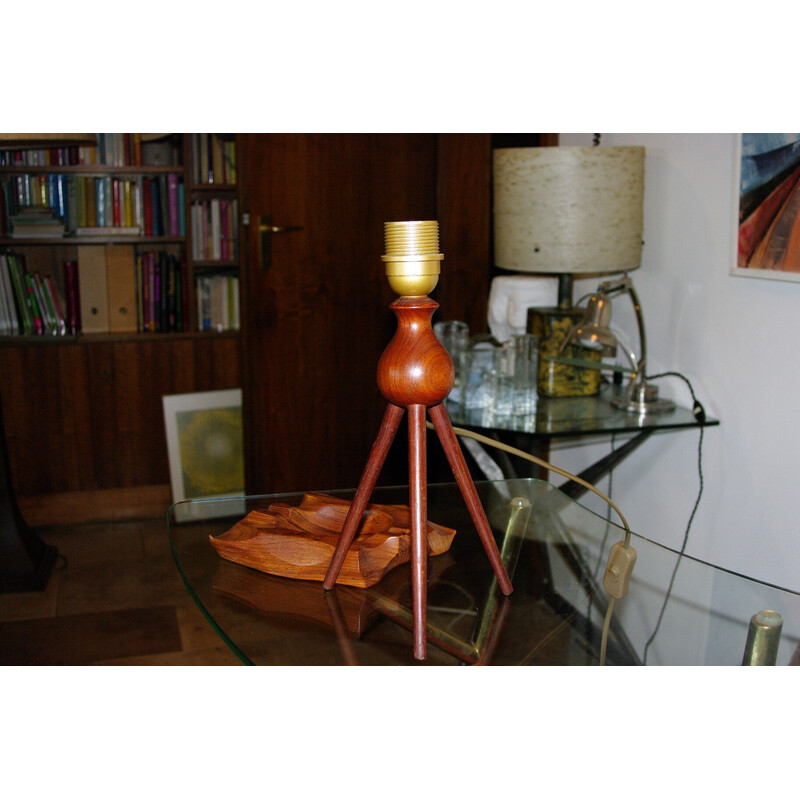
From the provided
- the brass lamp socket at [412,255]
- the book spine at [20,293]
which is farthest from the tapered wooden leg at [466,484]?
the book spine at [20,293]

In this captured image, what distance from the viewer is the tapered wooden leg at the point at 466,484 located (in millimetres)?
994

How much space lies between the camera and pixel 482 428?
6.61 ft

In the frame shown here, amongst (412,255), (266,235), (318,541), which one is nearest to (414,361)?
(412,255)

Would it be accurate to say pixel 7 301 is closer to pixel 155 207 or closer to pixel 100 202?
pixel 100 202

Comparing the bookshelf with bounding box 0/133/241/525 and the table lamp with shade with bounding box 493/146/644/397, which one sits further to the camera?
the bookshelf with bounding box 0/133/241/525

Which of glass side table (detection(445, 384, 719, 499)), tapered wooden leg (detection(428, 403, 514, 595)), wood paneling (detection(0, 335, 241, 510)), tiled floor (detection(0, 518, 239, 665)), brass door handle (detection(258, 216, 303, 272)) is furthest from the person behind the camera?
wood paneling (detection(0, 335, 241, 510))

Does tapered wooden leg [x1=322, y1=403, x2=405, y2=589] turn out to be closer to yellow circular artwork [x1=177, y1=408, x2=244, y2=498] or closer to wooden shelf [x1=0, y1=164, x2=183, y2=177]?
yellow circular artwork [x1=177, y1=408, x2=244, y2=498]

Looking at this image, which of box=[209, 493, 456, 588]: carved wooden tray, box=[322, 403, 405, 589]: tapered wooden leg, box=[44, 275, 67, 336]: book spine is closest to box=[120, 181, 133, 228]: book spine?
box=[44, 275, 67, 336]: book spine

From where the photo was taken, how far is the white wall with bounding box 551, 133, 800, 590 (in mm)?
1747

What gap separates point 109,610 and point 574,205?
5.83 ft

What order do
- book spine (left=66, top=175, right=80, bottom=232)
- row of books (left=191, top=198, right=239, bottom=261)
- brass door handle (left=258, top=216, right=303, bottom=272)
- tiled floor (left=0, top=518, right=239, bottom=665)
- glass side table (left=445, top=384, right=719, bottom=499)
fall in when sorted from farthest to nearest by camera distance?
row of books (left=191, top=198, right=239, bottom=261), book spine (left=66, top=175, right=80, bottom=232), brass door handle (left=258, top=216, right=303, bottom=272), tiled floor (left=0, top=518, right=239, bottom=665), glass side table (left=445, top=384, right=719, bottom=499)

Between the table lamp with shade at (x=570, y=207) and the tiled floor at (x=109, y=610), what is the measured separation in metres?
1.27

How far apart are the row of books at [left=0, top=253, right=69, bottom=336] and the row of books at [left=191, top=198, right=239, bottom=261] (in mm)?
556

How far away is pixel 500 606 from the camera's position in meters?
1.01
